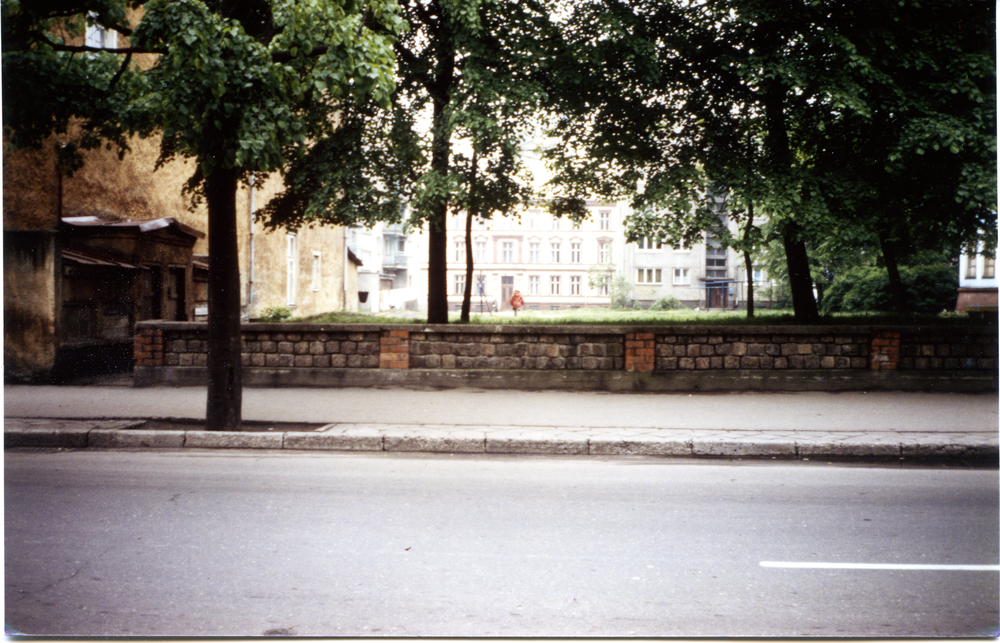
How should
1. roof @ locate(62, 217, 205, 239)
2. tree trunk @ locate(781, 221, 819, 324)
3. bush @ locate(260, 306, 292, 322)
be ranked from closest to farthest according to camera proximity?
1. roof @ locate(62, 217, 205, 239)
2. tree trunk @ locate(781, 221, 819, 324)
3. bush @ locate(260, 306, 292, 322)

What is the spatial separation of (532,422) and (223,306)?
378cm

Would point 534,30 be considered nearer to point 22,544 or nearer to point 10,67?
point 10,67

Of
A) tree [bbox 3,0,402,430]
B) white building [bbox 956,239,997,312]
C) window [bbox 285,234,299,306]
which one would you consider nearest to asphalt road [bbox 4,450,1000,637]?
tree [bbox 3,0,402,430]

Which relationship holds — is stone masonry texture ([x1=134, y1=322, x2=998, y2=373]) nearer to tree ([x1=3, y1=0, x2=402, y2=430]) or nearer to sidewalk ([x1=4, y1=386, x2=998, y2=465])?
sidewalk ([x1=4, y1=386, x2=998, y2=465])

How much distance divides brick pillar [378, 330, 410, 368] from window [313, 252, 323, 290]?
51.3 feet

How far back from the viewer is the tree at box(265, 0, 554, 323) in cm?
1156

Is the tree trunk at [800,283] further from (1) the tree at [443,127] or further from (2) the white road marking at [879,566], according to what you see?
(2) the white road marking at [879,566]

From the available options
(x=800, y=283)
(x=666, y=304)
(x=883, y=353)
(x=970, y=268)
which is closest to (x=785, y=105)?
(x=800, y=283)

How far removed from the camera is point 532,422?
8.48 metres

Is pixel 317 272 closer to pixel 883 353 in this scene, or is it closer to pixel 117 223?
pixel 117 223

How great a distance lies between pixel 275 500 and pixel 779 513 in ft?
12.7

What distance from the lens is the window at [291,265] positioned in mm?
23672

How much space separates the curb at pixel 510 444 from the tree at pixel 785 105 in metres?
4.63

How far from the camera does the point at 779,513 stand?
209 inches
